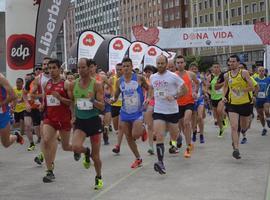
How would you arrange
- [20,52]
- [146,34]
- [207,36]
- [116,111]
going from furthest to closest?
[207,36], [146,34], [20,52], [116,111]

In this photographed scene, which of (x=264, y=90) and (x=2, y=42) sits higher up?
(x=2, y=42)

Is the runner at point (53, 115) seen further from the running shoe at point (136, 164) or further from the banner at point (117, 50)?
the banner at point (117, 50)

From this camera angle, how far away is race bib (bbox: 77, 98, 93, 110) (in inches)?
274

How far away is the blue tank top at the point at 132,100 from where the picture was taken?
28.7 feet

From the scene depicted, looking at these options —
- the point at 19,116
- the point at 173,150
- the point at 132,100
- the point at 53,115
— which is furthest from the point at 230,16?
the point at 53,115

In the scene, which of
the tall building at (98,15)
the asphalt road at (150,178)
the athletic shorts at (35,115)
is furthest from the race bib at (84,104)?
the tall building at (98,15)

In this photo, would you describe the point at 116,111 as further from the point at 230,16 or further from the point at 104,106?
the point at 230,16

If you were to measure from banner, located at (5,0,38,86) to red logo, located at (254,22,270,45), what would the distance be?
55.5 feet

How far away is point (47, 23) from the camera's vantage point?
1590 centimetres

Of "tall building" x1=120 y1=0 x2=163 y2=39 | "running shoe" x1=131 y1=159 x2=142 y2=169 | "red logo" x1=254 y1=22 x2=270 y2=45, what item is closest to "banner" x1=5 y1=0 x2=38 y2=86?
"running shoe" x1=131 y1=159 x2=142 y2=169

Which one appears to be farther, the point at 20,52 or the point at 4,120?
the point at 20,52

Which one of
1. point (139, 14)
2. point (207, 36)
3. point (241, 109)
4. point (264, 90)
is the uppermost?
point (139, 14)

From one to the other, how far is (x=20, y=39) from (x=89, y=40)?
2217 millimetres

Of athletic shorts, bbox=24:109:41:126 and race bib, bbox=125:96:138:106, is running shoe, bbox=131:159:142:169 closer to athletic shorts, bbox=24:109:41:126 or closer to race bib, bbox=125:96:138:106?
race bib, bbox=125:96:138:106
